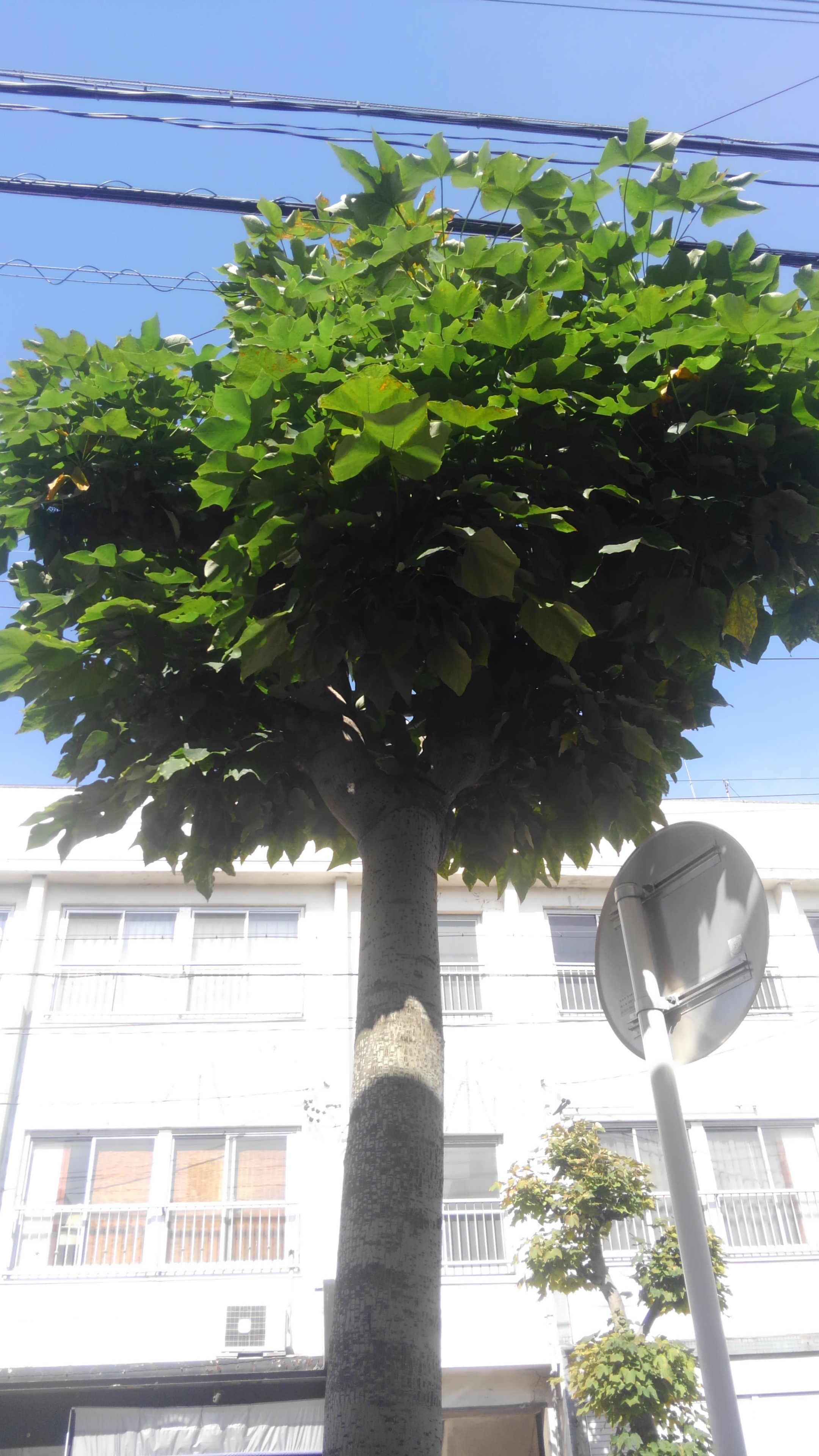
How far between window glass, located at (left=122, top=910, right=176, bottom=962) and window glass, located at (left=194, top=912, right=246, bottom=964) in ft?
1.33

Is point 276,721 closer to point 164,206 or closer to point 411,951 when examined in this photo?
point 411,951

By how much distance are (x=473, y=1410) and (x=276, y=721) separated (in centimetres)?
1291

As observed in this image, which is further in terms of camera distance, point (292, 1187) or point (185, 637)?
point (292, 1187)

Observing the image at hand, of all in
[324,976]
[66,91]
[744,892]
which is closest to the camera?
[744,892]

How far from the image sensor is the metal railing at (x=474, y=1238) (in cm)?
1351

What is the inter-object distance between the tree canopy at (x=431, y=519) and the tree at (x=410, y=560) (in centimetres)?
1

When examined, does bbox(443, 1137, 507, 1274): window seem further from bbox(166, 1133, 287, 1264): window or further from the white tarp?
the white tarp

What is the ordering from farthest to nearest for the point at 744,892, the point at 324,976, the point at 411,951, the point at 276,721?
the point at 324,976
the point at 276,721
the point at 411,951
the point at 744,892

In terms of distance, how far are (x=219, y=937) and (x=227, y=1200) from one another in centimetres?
378

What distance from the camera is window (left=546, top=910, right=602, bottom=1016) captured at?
51.7 feet

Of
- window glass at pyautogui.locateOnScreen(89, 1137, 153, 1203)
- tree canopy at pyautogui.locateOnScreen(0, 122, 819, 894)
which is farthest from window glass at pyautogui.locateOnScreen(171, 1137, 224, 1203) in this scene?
tree canopy at pyautogui.locateOnScreen(0, 122, 819, 894)

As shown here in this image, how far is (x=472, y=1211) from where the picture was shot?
13.8 metres

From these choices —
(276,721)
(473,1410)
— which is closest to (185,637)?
(276,721)

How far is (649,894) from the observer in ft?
9.30
